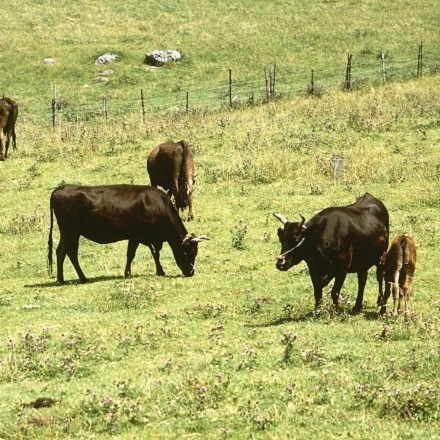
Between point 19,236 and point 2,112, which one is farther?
point 2,112

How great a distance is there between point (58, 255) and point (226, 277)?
128 inches

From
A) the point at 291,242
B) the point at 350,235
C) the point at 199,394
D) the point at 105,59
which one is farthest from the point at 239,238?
the point at 105,59

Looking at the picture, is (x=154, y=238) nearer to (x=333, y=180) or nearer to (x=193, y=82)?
(x=333, y=180)

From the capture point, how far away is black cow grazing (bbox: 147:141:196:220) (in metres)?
20.1

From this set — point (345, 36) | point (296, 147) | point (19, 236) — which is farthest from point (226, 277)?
point (345, 36)

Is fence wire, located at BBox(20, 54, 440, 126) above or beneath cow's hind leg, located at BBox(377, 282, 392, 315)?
beneath

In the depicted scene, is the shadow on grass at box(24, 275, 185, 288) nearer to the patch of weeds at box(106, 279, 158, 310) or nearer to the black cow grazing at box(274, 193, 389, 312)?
the patch of weeds at box(106, 279, 158, 310)

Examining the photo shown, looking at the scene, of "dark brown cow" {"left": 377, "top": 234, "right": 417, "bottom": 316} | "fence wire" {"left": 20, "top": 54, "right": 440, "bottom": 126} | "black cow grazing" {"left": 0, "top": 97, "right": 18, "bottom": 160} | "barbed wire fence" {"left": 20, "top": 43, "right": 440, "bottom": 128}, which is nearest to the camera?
"dark brown cow" {"left": 377, "top": 234, "right": 417, "bottom": 316}

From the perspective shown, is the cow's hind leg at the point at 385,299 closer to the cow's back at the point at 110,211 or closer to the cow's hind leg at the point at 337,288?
the cow's hind leg at the point at 337,288

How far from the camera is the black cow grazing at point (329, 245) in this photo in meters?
11.9

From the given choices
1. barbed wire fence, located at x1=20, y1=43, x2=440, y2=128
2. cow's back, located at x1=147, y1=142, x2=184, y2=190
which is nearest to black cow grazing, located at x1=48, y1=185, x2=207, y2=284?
cow's back, located at x1=147, y1=142, x2=184, y2=190

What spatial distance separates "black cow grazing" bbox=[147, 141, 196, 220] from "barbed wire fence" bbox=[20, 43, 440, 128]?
443 inches

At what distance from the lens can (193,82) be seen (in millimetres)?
43188

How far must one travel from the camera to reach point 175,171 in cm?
2058
